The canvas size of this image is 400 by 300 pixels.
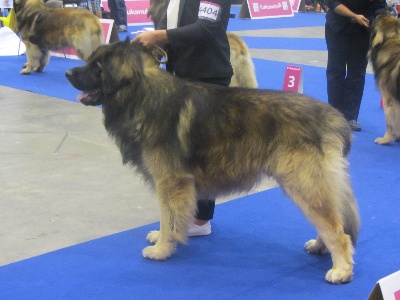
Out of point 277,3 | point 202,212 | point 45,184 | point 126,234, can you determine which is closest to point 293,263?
point 202,212

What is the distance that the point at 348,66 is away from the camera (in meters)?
6.12

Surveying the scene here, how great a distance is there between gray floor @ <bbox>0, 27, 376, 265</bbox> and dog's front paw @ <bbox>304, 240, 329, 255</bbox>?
39.4 inches

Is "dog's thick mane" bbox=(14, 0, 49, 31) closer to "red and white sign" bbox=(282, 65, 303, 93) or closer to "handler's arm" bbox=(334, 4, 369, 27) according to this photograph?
"red and white sign" bbox=(282, 65, 303, 93)

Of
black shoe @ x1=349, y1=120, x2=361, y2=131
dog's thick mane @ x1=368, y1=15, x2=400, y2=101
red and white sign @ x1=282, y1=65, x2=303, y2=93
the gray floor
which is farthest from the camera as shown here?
red and white sign @ x1=282, y1=65, x2=303, y2=93

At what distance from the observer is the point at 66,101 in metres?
7.46

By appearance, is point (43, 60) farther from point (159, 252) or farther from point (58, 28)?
point (159, 252)

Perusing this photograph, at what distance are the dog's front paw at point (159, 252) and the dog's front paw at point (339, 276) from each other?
92 cm

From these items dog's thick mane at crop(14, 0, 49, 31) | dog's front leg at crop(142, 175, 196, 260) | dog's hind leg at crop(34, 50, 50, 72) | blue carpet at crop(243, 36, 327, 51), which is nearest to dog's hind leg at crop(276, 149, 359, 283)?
dog's front leg at crop(142, 175, 196, 260)

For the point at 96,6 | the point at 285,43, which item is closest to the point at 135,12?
the point at 96,6

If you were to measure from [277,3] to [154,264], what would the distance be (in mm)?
16285

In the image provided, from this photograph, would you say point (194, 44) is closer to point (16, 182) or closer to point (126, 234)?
point (126, 234)

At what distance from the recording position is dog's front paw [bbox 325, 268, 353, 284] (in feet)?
9.64

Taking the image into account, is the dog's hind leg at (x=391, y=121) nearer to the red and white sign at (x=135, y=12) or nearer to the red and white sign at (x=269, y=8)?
the red and white sign at (x=135, y=12)

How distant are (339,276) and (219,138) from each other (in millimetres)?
967
